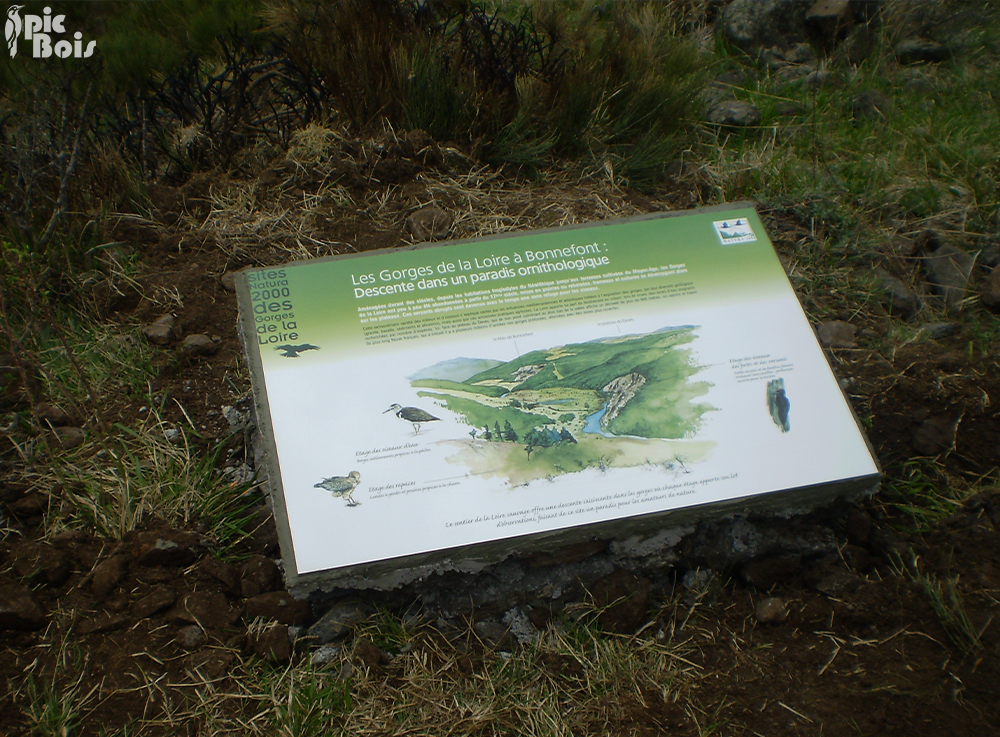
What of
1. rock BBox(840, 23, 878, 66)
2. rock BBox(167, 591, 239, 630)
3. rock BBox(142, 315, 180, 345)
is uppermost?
rock BBox(840, 23, 878, 66)

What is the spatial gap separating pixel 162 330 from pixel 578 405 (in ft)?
4.76

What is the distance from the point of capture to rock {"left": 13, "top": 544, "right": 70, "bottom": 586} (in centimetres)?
190

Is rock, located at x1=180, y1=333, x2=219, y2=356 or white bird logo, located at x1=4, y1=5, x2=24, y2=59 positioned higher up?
white bird logo, located at x1=4, y1=5, x2=24, y2=59

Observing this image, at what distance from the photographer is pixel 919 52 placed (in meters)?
3.91

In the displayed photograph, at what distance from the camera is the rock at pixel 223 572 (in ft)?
6.30

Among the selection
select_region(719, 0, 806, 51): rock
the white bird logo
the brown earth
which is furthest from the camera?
select_region(719, 0, 806, 51): rock

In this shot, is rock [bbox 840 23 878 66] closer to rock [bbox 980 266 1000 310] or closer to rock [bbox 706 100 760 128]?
rock [bbox 706 100 760 128]

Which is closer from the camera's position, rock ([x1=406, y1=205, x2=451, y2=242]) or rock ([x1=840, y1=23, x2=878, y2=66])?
rock ([x1=406, y1=205, x2=451, y2=242])

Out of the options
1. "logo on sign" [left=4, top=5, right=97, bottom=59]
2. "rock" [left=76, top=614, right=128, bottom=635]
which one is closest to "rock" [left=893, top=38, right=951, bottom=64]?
"logo on sign" [left=4, top=5, right=97, bottom=59]

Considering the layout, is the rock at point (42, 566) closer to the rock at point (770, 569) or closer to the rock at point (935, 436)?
the rock at point (770, 569)

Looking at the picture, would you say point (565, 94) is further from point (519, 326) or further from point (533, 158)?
point (519, 326)

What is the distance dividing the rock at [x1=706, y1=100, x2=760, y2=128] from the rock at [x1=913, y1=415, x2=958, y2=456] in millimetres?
1728

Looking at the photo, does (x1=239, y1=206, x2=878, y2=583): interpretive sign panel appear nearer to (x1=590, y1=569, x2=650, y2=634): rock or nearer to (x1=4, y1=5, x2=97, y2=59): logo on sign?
(x1=590, y1=569, x2=650, y2=634): rock

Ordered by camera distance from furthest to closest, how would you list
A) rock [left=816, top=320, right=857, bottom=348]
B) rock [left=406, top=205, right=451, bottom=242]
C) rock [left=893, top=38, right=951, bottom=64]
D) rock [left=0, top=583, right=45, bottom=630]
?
rock [left=893, top=38, right=951, bottom=64] → rock [left=406, top=205, right=451, bottom=242] → rock [left=816, top=320, right=857, bottom=348] → rock [left=0, top=583, right=45, bottom=630]
